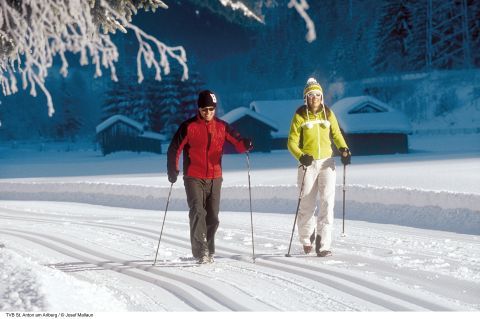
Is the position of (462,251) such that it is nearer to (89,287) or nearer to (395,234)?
(395,234)

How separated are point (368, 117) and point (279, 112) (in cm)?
958

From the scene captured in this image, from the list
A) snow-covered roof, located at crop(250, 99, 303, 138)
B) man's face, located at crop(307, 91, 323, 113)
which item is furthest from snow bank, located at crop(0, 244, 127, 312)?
snow-covered roof, located at crop(250, 99, 303, 138)

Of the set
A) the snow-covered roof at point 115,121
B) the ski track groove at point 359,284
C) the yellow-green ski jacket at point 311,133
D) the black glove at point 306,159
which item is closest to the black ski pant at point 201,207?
the ski track groove at point 359,284

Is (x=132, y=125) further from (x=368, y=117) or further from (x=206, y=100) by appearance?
(x=206, y=100)

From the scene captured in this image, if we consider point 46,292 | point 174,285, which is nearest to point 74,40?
point 46,292

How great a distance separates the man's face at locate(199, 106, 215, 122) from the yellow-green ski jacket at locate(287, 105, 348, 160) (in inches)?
46.9

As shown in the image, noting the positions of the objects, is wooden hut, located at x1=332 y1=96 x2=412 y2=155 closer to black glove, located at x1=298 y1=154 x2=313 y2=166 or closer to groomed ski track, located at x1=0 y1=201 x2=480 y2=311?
groomed ski track, located at x1=0 y1=201 x2=480 y2=311

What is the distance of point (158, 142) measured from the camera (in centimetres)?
6159

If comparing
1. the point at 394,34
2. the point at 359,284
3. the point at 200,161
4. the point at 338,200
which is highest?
the point at 394,34

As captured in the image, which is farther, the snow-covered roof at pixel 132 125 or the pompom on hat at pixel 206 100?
the snow-covered roof at pixel 132 125

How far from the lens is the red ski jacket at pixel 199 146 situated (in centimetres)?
852

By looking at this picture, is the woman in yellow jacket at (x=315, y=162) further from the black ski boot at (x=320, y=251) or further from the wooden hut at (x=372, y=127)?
the wooden hut at (x=372, y=127)

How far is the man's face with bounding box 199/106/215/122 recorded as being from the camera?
837 cm

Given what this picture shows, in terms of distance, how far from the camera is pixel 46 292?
586 centimetres
